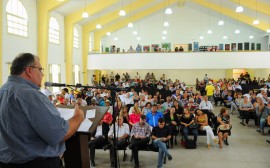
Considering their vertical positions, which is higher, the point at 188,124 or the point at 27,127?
the point at 27,127

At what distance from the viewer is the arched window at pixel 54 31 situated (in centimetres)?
1493

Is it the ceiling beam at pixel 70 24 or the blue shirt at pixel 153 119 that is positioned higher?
the ceiling beam at pixel 70 24

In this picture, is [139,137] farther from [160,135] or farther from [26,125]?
[26,125]

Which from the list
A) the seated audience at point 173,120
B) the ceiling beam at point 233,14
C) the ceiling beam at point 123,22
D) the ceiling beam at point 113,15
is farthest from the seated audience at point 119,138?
the ceiling beam at point 233,14

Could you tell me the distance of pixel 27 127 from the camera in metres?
1.67

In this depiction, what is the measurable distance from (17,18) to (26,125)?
36.9 feet

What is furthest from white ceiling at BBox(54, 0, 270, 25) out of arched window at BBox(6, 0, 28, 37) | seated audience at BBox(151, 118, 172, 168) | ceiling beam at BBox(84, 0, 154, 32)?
seated audience at BBox(151, 118, 172, 168)

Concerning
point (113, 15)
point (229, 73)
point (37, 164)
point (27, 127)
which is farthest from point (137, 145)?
point (229, 73)

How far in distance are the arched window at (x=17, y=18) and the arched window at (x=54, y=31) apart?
2773mm

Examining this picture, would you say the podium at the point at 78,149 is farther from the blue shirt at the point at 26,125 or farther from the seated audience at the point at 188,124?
the seated audience at the point at 188,124

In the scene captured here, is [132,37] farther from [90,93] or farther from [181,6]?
[90,93]

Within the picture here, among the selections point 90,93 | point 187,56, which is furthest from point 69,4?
point 187,56

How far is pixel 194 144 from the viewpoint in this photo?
24.2ft

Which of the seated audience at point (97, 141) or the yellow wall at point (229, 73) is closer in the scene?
the seated audience at point (97, 141)
